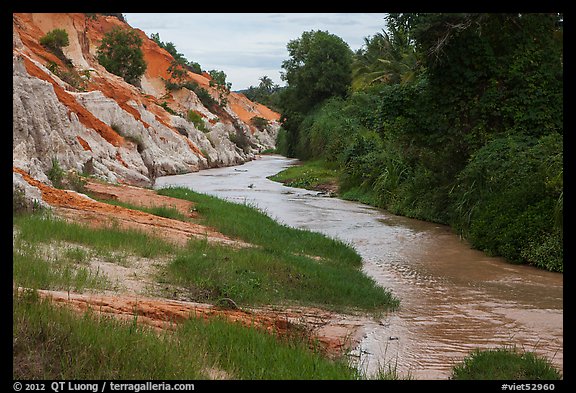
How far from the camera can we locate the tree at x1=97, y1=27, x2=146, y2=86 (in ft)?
187

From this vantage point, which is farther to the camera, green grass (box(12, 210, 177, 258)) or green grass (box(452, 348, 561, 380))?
green grass (box(12, 210, 177, 258))

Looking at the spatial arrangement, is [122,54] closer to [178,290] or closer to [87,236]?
[87,236]

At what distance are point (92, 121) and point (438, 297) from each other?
979 inches

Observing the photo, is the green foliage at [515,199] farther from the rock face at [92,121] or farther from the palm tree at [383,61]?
the palm tree at [383,61]

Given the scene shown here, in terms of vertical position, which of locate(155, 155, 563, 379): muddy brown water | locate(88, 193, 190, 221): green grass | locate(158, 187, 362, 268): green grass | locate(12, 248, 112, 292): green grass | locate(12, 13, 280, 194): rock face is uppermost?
locate(12, 13, 280, 194): rock face

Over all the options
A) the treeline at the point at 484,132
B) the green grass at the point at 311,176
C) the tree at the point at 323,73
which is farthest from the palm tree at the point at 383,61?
the treeline at the point at 484,132

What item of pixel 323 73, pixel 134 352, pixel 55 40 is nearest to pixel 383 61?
pixel 323 73

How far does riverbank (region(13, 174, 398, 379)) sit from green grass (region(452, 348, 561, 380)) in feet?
4.03

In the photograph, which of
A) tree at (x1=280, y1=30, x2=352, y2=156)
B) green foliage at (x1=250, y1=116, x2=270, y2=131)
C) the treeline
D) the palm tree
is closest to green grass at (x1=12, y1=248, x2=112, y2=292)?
the treeline

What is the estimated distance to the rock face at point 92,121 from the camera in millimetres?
18875

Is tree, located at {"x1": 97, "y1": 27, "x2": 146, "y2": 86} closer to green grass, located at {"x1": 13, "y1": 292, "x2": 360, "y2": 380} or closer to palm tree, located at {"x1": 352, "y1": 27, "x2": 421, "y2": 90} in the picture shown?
palm tree, located at {"x1": 352, "y1": 27, "x2": 421, "y2": 90}

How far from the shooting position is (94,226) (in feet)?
38.0

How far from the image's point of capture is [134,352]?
4676mm
